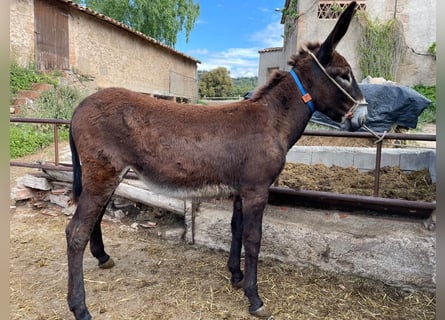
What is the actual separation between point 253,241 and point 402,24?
484 inches

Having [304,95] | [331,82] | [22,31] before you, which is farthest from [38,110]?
[331,82]

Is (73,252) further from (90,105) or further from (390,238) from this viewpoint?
(390,238)

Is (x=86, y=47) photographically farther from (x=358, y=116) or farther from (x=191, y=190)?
(x=358, y=116)

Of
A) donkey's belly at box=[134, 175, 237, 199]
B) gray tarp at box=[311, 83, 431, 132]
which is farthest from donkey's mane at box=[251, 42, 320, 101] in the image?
gray tarp at box=[311, 83, 431, 132]

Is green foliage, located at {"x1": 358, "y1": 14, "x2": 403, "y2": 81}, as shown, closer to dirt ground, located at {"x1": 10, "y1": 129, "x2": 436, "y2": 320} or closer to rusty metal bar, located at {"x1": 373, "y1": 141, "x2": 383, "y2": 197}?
rusty metal bar, located at {"x1": 373, "y1": 141, "x2": 383, "y2": 197}

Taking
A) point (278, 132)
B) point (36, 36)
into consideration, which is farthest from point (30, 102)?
point (278, 132)

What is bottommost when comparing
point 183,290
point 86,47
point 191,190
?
point 183,290

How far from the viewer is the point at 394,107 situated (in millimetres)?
5855

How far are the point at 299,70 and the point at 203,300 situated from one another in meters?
1.87

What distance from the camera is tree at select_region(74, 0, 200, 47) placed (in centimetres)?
1866

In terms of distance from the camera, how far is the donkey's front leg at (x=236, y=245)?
2.57 m

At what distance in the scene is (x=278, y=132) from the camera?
2.26m

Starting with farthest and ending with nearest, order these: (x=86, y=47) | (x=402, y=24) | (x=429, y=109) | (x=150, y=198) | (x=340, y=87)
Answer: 1. (x=86, y=47)
2. (x=402, y=24)
3. (x=429, y=109)
4. (x=150, y=198)
5. (x=340, y=87)

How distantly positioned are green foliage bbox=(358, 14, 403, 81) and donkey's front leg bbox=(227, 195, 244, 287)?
10621 millimetres
